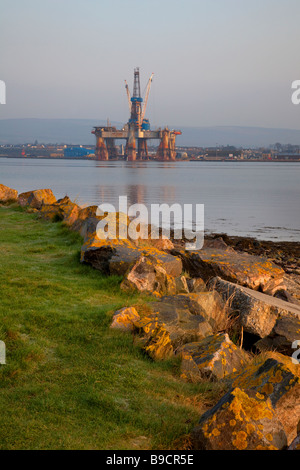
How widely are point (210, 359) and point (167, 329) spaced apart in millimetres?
926

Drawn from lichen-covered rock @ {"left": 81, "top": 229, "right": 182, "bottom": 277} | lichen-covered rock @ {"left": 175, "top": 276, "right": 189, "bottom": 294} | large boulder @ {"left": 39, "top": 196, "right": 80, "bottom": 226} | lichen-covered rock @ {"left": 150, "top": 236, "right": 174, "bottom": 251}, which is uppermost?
large boulder @ {"left": 39, "top": 196, "right": 80, "bottom": 226}

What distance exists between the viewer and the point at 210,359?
5145mm

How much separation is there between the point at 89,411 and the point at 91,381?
54cm

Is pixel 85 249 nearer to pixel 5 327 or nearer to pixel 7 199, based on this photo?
pixel 5 327

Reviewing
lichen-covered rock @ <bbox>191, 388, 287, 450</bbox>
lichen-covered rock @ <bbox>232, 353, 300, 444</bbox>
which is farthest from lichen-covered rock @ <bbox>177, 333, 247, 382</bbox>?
lichen-covered rock @ <bbox>191, 388, 287, 450</bbox>

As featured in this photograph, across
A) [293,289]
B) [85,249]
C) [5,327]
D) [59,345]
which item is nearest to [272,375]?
[59,345]

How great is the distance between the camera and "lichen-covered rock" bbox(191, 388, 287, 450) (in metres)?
3.37

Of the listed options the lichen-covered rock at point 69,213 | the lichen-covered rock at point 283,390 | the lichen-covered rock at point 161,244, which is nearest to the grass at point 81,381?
the lichen-covered rock at point 283,390

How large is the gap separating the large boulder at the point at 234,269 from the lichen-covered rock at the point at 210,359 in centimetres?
364

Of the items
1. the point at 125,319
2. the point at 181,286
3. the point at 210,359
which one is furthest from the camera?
the point at 181,286

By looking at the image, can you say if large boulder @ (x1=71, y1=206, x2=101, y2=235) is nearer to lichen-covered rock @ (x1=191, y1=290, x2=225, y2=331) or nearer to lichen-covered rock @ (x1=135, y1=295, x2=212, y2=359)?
lichen-covered rock @ (x1=191, y1=290, x2=225, y2=331)

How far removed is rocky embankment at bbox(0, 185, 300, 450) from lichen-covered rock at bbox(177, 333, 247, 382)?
1 cm

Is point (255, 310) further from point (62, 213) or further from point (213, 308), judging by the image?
point (62, 213)

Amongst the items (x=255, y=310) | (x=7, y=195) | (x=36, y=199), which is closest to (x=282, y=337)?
(x=255, y=310)
